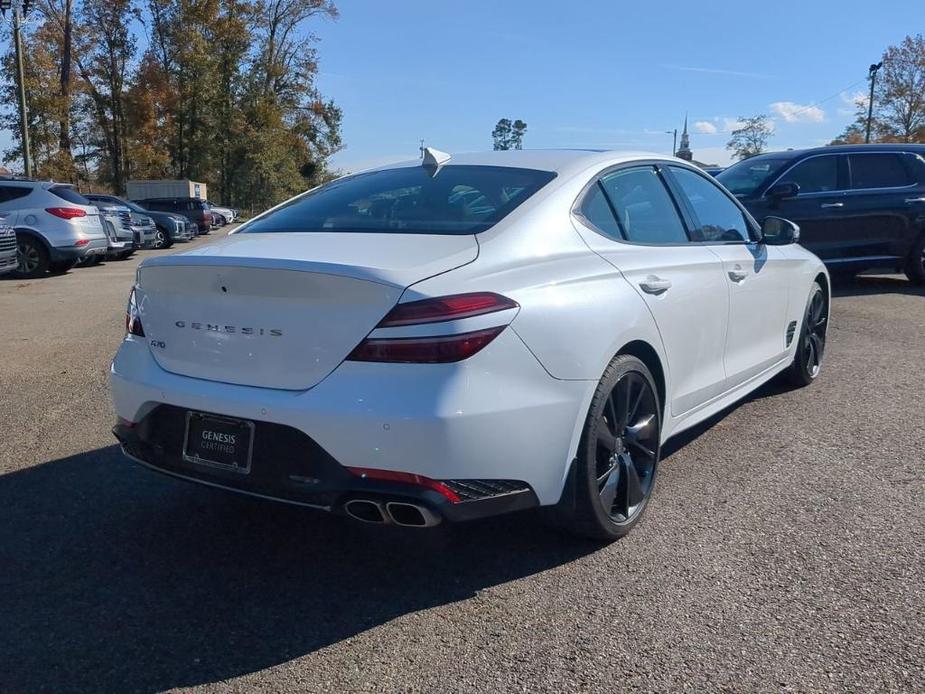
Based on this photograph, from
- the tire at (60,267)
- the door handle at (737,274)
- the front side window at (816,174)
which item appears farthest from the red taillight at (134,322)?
the tire at (60,267)

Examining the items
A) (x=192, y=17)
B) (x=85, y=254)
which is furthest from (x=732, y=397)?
(x=192, y=17)

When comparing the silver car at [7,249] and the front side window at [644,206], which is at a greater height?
the front side window at [644,206]

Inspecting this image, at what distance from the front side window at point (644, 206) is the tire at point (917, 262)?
7.94 m

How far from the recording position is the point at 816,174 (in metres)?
10.8

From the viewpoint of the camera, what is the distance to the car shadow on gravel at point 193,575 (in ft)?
8.86

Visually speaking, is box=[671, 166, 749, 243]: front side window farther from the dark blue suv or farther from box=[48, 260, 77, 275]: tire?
box=[48, 260, 77, 275]: tire

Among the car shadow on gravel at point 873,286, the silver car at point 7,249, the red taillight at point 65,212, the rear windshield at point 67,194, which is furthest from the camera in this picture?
the rear windshield at point 67,194

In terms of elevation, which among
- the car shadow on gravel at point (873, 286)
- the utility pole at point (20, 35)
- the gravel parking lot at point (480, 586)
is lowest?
the car shadow on gravel at point (873, 286)

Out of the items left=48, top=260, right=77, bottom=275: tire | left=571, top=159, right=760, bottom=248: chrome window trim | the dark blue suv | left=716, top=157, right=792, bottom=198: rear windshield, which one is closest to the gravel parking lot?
left=571, top=159, right=760, bottom=248: chrome window trim

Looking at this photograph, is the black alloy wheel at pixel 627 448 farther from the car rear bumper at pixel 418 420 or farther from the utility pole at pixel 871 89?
the utility pole at pixel 871 89

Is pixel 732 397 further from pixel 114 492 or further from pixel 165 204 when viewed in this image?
pixel 165 204

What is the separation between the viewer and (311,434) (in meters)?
2.85

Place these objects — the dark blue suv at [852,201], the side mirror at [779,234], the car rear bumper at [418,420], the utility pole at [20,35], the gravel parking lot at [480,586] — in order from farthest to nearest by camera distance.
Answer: the utility pole at [20,35]
the dark blue suv at [852,201]
the side mirror at [779,234]
the car rear bumper at [418,420]
the gravel parking lot at [480,586]

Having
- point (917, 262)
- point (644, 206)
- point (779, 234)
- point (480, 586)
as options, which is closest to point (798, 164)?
point (917, 262)
